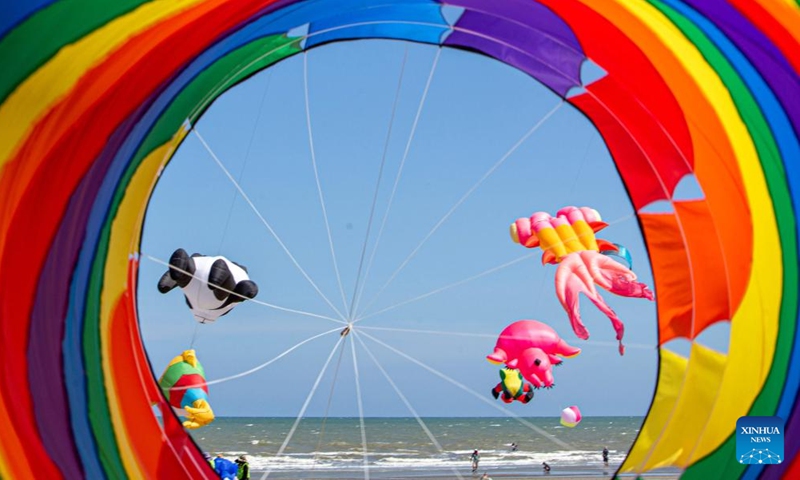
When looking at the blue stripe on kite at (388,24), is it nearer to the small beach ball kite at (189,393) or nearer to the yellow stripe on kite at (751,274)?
the yellow stripe on kite at (751,274)

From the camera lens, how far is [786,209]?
674 centimetres

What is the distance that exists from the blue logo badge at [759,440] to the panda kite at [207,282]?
441 cm

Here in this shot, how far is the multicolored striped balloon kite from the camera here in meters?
4.27

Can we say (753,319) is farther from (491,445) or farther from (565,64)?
(491,445)

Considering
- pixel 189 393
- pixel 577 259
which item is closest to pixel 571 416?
pixel 577 259

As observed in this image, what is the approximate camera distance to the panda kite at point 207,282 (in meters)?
8.83

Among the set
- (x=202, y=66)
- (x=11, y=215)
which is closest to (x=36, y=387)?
(x=11, y=215)

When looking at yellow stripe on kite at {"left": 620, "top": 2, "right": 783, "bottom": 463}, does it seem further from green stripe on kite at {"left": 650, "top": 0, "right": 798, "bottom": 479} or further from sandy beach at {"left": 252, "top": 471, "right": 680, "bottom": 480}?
sandy beach at {"left": 252, "top": 471, "right": 680, "bottom": 480}

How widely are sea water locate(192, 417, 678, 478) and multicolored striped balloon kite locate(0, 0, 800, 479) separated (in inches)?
460

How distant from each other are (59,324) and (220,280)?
3.76m

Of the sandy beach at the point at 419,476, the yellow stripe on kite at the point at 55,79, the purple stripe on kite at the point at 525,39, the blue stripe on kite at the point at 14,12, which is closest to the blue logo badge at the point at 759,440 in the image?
the purple stripe on kite at the point at 525,39

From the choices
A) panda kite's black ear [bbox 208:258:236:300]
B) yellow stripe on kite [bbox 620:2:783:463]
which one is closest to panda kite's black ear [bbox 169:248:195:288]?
panda kite's black ear [bbox 208:258:236:300]

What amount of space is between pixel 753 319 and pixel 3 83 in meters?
5.41

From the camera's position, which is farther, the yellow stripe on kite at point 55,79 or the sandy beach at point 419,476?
the sandy beach at point 419,476
